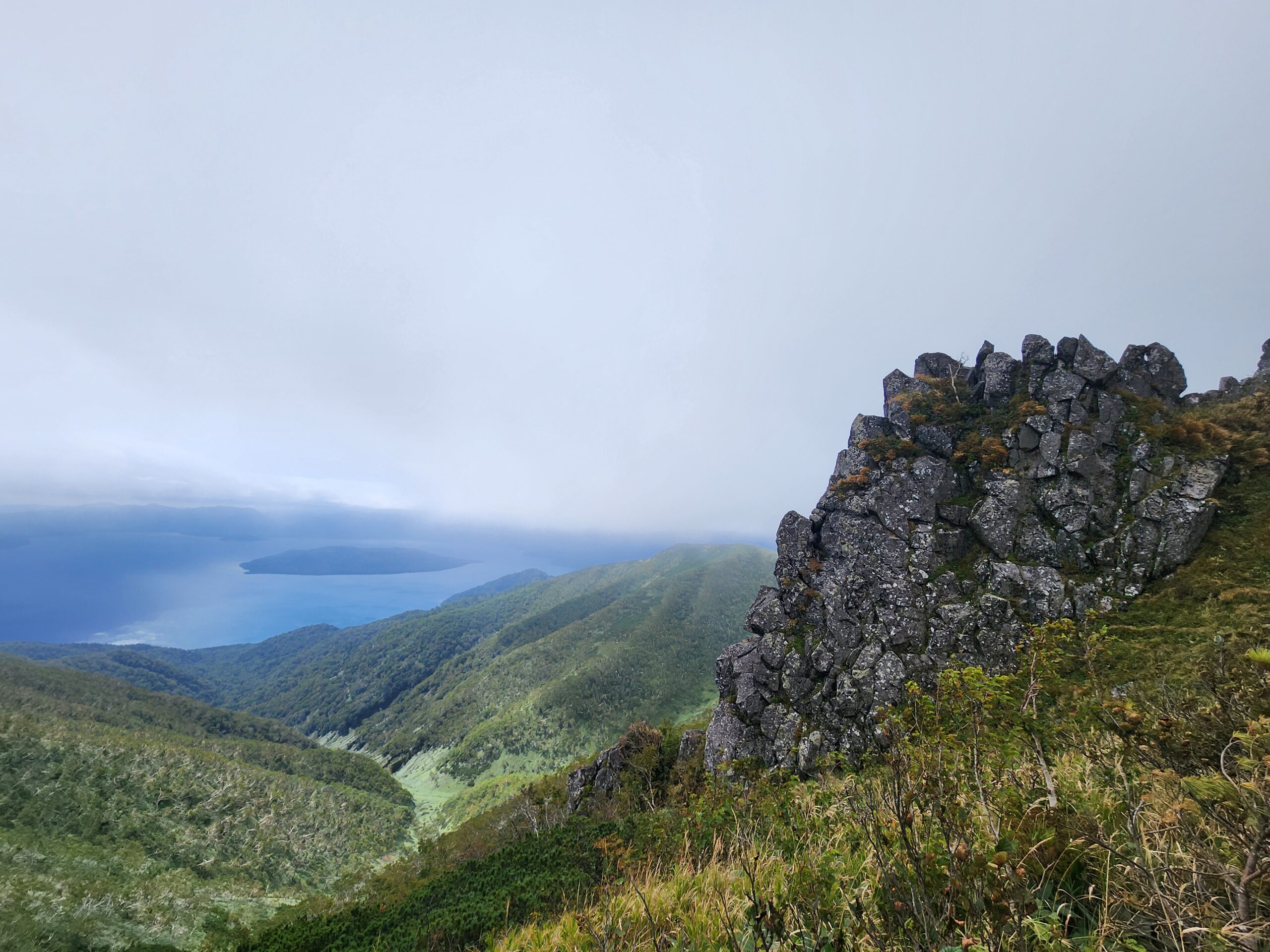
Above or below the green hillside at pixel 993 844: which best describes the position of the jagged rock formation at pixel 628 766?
below

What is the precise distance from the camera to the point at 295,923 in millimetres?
20156

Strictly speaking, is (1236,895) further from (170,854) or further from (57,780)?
(57,780)

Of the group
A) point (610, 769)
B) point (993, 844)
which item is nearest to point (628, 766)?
point (610, 769)

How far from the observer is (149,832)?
122 ft

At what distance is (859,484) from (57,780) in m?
72.1

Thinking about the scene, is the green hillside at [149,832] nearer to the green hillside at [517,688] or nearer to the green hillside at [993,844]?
the green hillside at [517,688]

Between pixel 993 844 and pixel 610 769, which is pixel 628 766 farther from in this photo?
pixel 993 844

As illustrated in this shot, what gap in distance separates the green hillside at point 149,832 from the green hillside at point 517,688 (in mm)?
18861

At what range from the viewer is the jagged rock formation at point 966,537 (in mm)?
22906

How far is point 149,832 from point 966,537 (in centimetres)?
7003

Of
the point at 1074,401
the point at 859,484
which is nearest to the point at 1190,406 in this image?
the point at 1074,401

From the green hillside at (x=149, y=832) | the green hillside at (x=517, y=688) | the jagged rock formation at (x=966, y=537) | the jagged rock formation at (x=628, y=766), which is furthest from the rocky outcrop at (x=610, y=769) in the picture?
the green hillside at (x=517, y=688)

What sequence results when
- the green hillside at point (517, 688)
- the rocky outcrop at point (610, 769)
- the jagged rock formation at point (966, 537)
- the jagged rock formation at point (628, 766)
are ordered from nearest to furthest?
1. the jagged rock formation at point (966, 537)
2. the jagged rock formation at point (628, 766)
3. the rocky outcrop at point (610, 769)
4. the green hillside at point (517, 688)

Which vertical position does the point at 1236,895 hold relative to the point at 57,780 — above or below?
above
